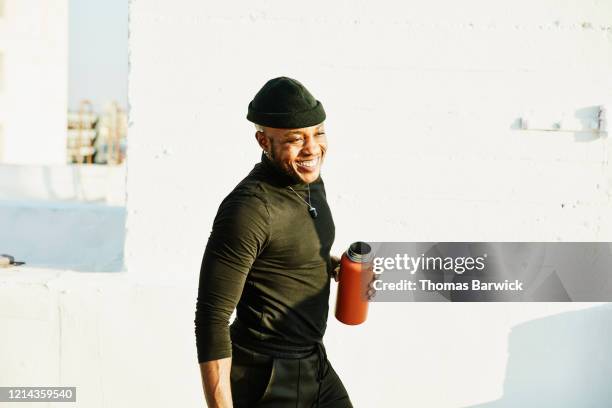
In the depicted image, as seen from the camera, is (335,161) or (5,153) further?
(5,153)

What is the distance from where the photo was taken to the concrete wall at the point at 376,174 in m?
3.74

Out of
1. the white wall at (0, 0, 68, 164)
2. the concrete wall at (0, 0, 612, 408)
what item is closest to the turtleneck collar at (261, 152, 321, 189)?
the concrete wall at (0, 0, 612, 408)

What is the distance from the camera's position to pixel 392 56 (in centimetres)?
376

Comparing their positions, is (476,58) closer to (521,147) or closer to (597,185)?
(521,147)

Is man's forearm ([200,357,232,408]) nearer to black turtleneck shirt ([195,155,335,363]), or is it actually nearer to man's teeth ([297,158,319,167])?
black turtleneck shirt ([195,155,335,363])

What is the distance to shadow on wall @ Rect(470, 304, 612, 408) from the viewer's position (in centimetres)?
388

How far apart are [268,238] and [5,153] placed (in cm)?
2947

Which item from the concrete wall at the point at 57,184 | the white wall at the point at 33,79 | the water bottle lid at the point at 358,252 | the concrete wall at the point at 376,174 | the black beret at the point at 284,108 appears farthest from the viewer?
the white wall at the point at 33,79

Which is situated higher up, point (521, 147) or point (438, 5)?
point (438, 5)

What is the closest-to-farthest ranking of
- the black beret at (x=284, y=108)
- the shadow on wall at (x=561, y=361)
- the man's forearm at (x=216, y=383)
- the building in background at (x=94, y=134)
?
the man's forearm at (x=216, y=383), the black beret at (x=284, y=108), the shadow on wall at (x=561, y=361), the building in background at (x=94, y=134)

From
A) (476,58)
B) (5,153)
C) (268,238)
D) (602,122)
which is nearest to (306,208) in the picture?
(268,238)

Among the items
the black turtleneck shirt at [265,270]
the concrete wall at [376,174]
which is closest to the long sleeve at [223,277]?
the black turtleneck shirt at [265,270]

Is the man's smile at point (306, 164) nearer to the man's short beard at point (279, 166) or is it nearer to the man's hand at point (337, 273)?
the man's short beard at point (279, 166)

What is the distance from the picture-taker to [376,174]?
382cm
